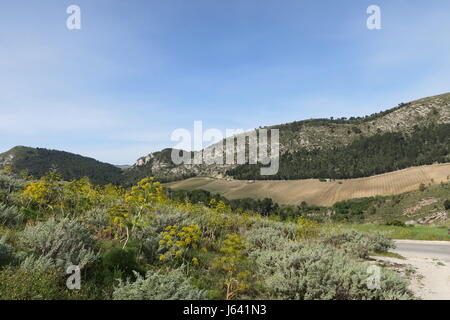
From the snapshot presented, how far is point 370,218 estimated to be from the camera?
64312 mm

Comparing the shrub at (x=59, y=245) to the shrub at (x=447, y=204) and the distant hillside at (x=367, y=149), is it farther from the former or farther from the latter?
the distant hillside at (x=367, y=149)

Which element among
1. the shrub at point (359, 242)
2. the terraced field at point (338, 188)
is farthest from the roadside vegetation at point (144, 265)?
the terraced field at point (338, 188)

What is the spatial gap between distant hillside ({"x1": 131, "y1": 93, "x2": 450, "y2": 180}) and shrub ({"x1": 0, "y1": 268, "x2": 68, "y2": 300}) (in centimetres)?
13371

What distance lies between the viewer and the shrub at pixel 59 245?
451cm

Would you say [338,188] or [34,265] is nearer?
[34,265]

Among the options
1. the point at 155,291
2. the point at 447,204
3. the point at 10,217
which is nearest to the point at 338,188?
the point at 447,204

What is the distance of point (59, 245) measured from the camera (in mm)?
4641

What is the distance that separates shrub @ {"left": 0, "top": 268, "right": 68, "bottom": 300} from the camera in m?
3.18

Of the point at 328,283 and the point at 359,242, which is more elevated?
the point at 328,283

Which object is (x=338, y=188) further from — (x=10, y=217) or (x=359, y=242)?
(x=10, y=217)

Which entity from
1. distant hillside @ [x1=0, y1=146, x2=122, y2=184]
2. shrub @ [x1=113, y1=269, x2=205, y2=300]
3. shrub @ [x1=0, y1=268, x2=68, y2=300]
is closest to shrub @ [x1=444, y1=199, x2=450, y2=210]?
shrub @ [x1=113, y1=269, x2=205, y2=300]

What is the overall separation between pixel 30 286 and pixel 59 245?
1.31 m

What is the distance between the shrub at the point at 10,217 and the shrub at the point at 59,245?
7.30 feet
